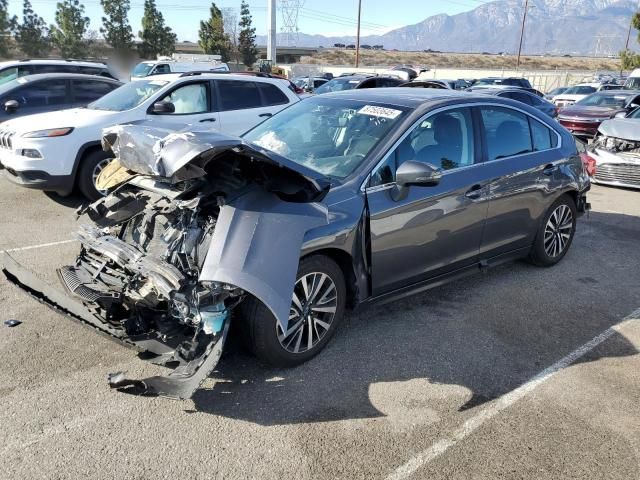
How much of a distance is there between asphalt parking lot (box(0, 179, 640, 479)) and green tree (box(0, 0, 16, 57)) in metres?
44.2

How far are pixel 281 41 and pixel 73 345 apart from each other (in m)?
114

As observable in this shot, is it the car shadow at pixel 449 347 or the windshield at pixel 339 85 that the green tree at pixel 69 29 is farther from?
the car shadow at pixel 449 347

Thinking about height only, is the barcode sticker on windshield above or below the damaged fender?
above

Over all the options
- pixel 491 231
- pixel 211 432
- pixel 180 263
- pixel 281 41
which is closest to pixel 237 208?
pixel 180 263

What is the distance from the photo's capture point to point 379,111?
419cm

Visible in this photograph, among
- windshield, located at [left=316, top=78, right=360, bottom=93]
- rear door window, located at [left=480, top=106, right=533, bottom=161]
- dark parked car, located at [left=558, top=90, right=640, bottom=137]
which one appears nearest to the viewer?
rear door window, located at [left=480, top=106, right=533, bottom=161]

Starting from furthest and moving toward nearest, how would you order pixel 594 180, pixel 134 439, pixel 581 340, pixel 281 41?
pixel 281 41 < pixel 594 180 < pixel 581 340 < pixel 134 439

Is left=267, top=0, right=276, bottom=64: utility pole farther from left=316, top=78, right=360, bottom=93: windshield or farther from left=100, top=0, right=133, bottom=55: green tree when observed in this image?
left=316, top=78, right=360, bottom=93: windshield

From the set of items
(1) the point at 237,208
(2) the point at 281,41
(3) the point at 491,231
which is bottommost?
(3) the point at 491,231

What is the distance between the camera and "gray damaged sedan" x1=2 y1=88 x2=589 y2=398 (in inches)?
120

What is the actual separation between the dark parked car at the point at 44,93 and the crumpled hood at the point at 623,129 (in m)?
9.76

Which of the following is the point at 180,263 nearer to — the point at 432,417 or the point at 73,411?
the point at 73,411

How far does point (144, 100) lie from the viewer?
25.3 feet

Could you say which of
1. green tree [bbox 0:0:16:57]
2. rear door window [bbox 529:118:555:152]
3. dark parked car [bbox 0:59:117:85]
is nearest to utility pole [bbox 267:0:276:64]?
green tree [bbox 0:0:16:57]
